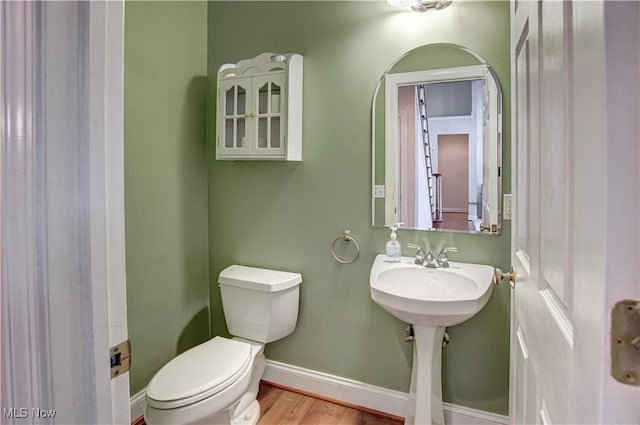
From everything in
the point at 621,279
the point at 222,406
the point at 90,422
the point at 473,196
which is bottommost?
the point at 222,406

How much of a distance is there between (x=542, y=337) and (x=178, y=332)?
1965 millimetres

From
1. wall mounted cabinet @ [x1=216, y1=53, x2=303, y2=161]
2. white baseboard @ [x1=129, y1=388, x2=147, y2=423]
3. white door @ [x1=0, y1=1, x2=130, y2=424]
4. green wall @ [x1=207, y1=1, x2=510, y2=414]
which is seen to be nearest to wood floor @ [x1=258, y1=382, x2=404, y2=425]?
green wall @ [x1=207, y1=1, x2=510, y2=414]

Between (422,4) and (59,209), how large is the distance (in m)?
1.76

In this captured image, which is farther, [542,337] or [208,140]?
[208,140]

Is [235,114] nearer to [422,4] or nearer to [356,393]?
[422,4]

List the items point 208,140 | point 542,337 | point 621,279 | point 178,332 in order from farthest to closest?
point 208,140
point 178,332
point 542,337
point 621,279

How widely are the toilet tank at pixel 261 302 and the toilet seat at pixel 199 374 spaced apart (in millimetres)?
139

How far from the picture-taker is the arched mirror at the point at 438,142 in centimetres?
166

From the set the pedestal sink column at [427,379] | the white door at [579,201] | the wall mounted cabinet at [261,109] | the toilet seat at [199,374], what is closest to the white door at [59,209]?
the white door at [579,201]

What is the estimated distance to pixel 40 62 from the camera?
0.50 m

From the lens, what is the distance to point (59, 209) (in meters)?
0.52

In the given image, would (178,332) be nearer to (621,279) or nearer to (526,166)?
(526,166)

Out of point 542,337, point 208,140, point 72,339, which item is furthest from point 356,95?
point 72,339

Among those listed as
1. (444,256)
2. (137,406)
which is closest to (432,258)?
(444,256)
